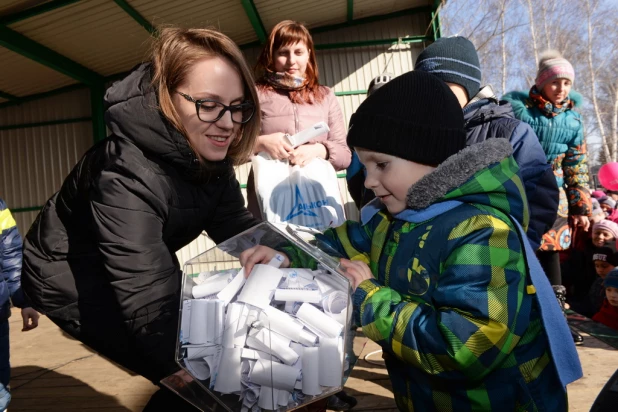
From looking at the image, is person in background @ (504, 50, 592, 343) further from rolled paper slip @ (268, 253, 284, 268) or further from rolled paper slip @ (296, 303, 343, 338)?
rolled paper slip @ (296, 303, 343, 338)

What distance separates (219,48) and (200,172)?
366 millimetres

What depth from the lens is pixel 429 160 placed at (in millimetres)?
1346

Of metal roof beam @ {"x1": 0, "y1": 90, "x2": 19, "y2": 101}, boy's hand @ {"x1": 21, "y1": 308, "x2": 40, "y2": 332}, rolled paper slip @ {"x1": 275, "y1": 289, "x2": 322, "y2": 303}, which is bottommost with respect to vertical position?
boy's hand @ {"x1": 21, "y1": 308, "x2": 40, "y2": 332}

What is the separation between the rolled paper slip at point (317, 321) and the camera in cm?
108

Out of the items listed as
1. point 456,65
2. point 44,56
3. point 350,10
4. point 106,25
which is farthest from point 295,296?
point 350,10

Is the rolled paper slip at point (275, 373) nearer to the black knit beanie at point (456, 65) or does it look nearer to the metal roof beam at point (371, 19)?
the black knit beanie at point (456, 65)

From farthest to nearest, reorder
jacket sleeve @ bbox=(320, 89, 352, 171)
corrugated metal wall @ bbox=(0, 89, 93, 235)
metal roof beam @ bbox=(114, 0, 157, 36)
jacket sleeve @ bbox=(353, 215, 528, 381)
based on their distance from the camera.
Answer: corrugated metal wall @ bbox=(0, 89, 93, 235)
metal roof beam @ bbox=(114, 0, 157, 36)
jacket sleeve @ bbox=(320, 89, 352, 171)
jacket sleeve @ bbox=(353, 215, 528, 381)

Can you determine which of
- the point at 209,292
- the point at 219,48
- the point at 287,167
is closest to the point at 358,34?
the point at 287,167

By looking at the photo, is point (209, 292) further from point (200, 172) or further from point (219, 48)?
point (219, 48)

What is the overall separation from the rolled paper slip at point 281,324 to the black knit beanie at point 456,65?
1.24 m

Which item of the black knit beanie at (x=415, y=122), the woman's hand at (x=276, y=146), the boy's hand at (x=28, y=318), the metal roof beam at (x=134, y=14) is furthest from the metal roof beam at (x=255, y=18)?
the black knit beanie at (x=415, y=122)

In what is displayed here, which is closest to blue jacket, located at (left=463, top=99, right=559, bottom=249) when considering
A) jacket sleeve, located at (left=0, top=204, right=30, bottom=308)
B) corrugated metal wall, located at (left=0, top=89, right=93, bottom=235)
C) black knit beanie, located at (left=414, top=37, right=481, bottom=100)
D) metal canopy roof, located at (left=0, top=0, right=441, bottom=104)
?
black knit beanie, located at (left=414, top=37, right=481, bottom=100)

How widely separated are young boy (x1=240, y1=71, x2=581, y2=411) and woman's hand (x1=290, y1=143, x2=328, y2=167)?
1.08m

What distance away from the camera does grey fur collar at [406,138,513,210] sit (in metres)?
1.28
